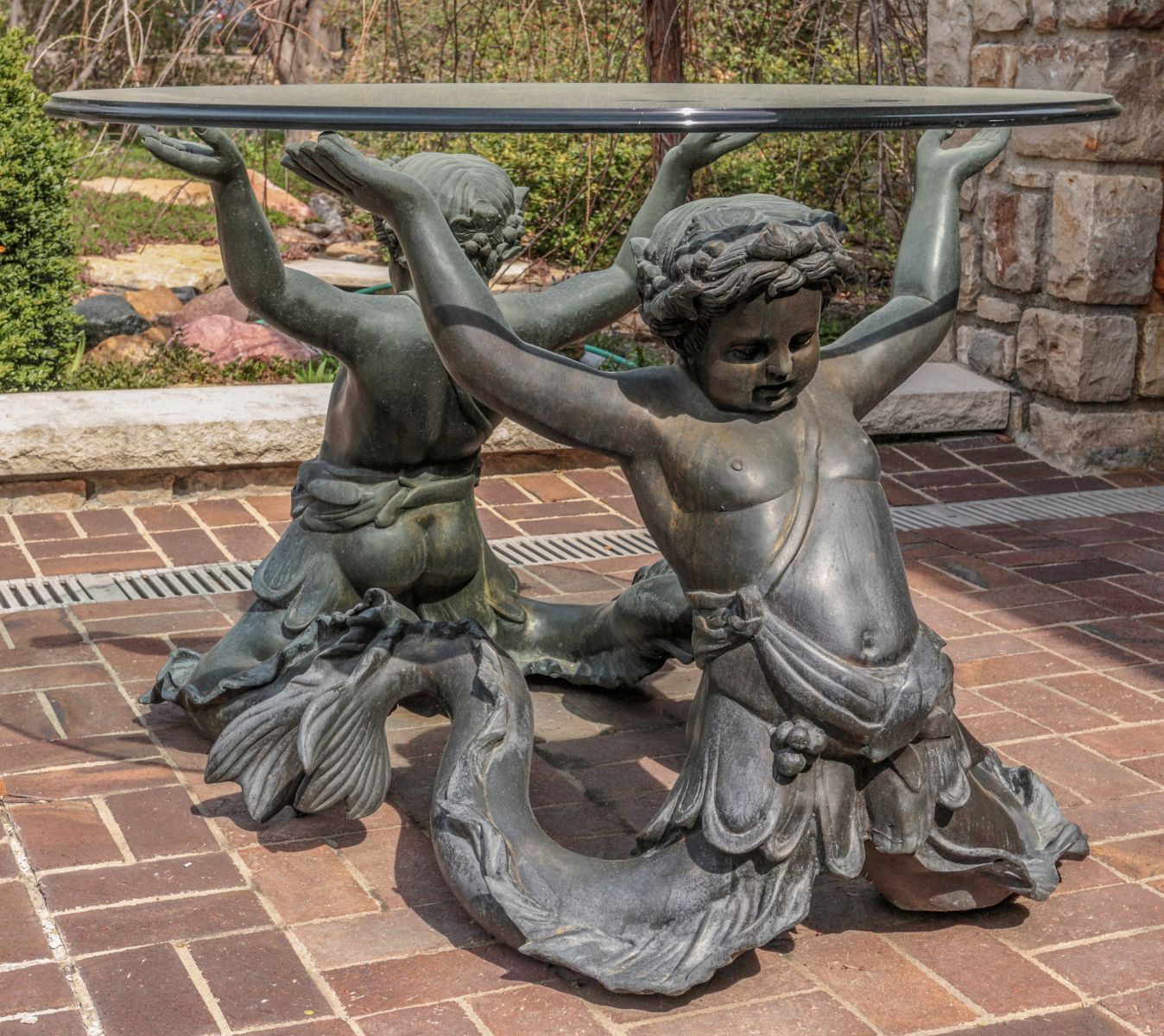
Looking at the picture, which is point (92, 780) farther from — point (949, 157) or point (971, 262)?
point (971, 262)

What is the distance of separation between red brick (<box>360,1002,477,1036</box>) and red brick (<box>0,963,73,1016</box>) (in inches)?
19.5

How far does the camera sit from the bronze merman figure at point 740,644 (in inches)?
103

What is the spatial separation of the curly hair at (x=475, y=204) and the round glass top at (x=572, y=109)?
42cm

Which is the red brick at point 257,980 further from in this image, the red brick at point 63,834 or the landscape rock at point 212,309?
the landscape rock at point 212,309

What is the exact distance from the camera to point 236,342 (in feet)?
23.5

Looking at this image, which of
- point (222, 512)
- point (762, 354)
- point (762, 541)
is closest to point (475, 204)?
point (762, 354)

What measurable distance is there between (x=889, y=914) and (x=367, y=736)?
104 centimetres

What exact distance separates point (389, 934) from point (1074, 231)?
14.6 ft

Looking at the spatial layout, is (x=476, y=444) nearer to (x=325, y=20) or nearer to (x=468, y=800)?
(x=468, y=800)

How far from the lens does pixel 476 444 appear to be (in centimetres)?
365

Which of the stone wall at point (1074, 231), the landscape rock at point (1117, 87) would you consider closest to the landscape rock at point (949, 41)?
the stone wall at point (1074, 231)

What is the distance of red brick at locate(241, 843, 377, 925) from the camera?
2896 millimetres

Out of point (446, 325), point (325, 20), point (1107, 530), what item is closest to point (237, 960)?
point (446, 325)

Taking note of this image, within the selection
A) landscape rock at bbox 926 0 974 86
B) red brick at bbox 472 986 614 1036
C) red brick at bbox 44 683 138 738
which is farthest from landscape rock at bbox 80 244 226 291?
red brick at bbox 472 986 614 1036
